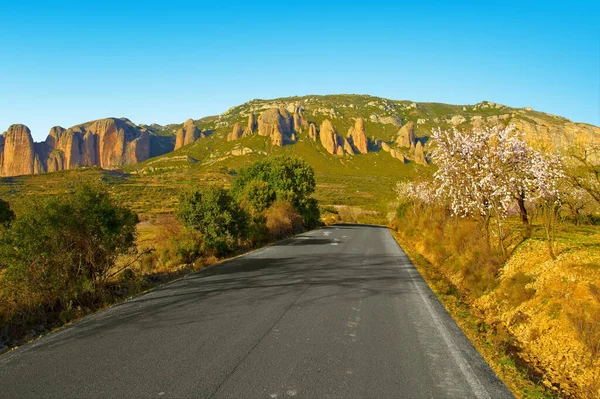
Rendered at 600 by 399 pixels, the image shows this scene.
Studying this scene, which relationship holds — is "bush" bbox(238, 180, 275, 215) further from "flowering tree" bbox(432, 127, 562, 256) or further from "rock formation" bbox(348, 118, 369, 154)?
"rock formation" bbox(348, 118, 369, 154)

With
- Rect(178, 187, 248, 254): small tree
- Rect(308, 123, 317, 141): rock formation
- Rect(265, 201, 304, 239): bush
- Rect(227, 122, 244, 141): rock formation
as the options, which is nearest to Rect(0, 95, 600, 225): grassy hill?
Rect(308, 123, 317, 141): rock formation

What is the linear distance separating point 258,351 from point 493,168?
1079 cm

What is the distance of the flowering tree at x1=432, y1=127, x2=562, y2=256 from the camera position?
12922 millimetres

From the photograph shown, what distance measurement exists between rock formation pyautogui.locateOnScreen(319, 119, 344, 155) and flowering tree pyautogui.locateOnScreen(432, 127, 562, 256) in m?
135

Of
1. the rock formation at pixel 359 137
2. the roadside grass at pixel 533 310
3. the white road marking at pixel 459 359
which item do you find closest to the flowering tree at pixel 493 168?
the roadside grass at pixel 533 310

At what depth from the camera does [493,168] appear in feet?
42.9

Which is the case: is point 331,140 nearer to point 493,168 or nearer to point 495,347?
point 493,168

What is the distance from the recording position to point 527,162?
1389 cm

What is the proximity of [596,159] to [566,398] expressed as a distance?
6130 mm

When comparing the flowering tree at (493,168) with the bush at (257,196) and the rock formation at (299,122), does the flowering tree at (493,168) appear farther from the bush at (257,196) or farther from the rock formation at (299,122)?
the rock formation at (299,122)

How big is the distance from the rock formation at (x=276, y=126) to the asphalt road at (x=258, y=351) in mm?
144567

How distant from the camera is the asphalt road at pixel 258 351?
452 cm

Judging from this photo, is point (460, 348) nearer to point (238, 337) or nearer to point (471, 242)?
point (238, 337)

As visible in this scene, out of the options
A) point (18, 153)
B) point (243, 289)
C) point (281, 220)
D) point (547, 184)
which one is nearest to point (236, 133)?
point (18, 153)
